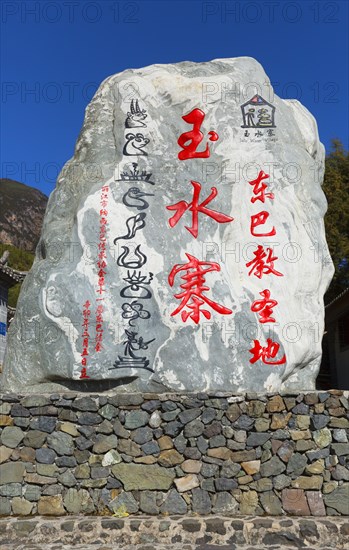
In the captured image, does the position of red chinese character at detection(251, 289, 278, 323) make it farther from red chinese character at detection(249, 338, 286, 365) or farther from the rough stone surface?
the rough stone surface

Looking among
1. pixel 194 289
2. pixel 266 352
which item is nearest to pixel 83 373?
pixel 194 289

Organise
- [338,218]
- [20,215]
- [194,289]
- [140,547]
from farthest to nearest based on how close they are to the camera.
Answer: [20,215] < [338,218] < [194,289] < [140,547]

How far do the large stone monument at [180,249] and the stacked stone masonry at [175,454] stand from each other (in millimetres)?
363

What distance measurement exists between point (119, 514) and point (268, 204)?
3.59 meters

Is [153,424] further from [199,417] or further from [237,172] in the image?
[237,172]

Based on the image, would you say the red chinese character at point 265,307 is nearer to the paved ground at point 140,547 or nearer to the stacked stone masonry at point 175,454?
the stacked stone masonry at point 175,454

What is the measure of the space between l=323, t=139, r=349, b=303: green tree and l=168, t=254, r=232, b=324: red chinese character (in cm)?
935

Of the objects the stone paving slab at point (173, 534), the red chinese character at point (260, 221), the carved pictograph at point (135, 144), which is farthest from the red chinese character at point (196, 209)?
the stone paving slab at point (173, 534)

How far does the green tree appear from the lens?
1483 centimetres

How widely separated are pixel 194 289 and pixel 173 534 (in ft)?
7.78

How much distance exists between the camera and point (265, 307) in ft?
19.6

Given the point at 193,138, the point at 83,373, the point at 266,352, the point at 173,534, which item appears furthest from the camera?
the point at 193,138

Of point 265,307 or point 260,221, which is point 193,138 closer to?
point 260,221

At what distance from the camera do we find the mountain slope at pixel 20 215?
53.5 meters
